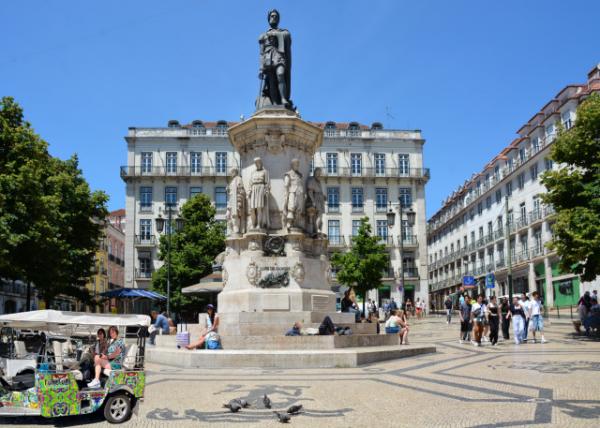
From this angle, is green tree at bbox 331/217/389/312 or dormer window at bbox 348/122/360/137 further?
dormer window at bbox 348/122/360/137

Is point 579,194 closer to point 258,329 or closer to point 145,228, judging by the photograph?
point 258,329

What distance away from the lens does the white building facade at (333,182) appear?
57.5 m

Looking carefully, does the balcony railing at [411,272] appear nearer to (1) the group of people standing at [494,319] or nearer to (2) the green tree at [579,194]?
(2) the green tree at [579,194]

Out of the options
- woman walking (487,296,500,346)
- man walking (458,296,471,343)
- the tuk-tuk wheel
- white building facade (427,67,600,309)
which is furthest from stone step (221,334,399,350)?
white building facade (427,67,600,309)

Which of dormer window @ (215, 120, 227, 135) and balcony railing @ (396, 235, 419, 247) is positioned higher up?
dormer window @ (215, 120, 227, 135)

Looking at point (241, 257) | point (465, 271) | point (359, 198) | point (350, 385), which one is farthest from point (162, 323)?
point (465, 271)

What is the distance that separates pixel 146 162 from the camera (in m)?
58.1

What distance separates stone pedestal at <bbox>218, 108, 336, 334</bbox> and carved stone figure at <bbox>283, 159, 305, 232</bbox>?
6 centimetres

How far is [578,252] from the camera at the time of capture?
19078mm

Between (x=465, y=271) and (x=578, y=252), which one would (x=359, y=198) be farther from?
(x=578, y=252)

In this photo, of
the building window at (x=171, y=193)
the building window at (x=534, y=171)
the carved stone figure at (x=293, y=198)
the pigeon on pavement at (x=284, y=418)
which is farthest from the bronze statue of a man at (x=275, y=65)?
the building window at (x=171, y=193)

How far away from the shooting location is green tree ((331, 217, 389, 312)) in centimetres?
4259

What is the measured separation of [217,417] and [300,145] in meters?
9.82

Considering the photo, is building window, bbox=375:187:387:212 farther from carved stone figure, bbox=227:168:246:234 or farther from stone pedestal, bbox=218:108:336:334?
carved stone figure, bbox=227:168:246:234
